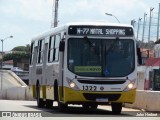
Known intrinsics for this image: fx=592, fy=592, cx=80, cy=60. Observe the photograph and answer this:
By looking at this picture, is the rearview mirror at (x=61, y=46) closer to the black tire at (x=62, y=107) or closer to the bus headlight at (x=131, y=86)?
the black tire at (x=62, y=107)

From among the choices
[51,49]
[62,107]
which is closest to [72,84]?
[62,107]

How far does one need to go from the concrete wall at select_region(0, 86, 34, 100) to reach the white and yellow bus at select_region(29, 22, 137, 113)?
102 feet

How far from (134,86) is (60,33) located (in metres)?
3.53

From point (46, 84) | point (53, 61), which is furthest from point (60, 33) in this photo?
point (46, 84)

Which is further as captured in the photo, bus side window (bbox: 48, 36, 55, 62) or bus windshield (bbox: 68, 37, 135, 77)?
bus side window (bbox: 48, 36, 55, 62)

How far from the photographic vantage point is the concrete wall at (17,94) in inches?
2116

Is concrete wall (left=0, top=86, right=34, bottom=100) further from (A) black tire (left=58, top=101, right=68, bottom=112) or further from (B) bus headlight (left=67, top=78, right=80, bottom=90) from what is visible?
(B) bus headlight (left=67, top=78, right=80, bottom=90)

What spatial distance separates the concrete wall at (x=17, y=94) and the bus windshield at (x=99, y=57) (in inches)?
1231

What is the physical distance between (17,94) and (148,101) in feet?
105

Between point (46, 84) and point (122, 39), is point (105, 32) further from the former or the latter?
point (46, 84)

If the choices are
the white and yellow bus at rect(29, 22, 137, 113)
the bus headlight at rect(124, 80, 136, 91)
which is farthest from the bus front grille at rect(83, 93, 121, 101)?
the bus headlight at rect(124, 80, 136, 91)

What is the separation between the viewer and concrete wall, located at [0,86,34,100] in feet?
176

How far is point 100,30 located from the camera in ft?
70.1

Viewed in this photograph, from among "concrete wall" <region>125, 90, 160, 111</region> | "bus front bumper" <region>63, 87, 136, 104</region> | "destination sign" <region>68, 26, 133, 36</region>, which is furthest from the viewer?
"concrete wall" <region>125, 90, 160, 111</region>
